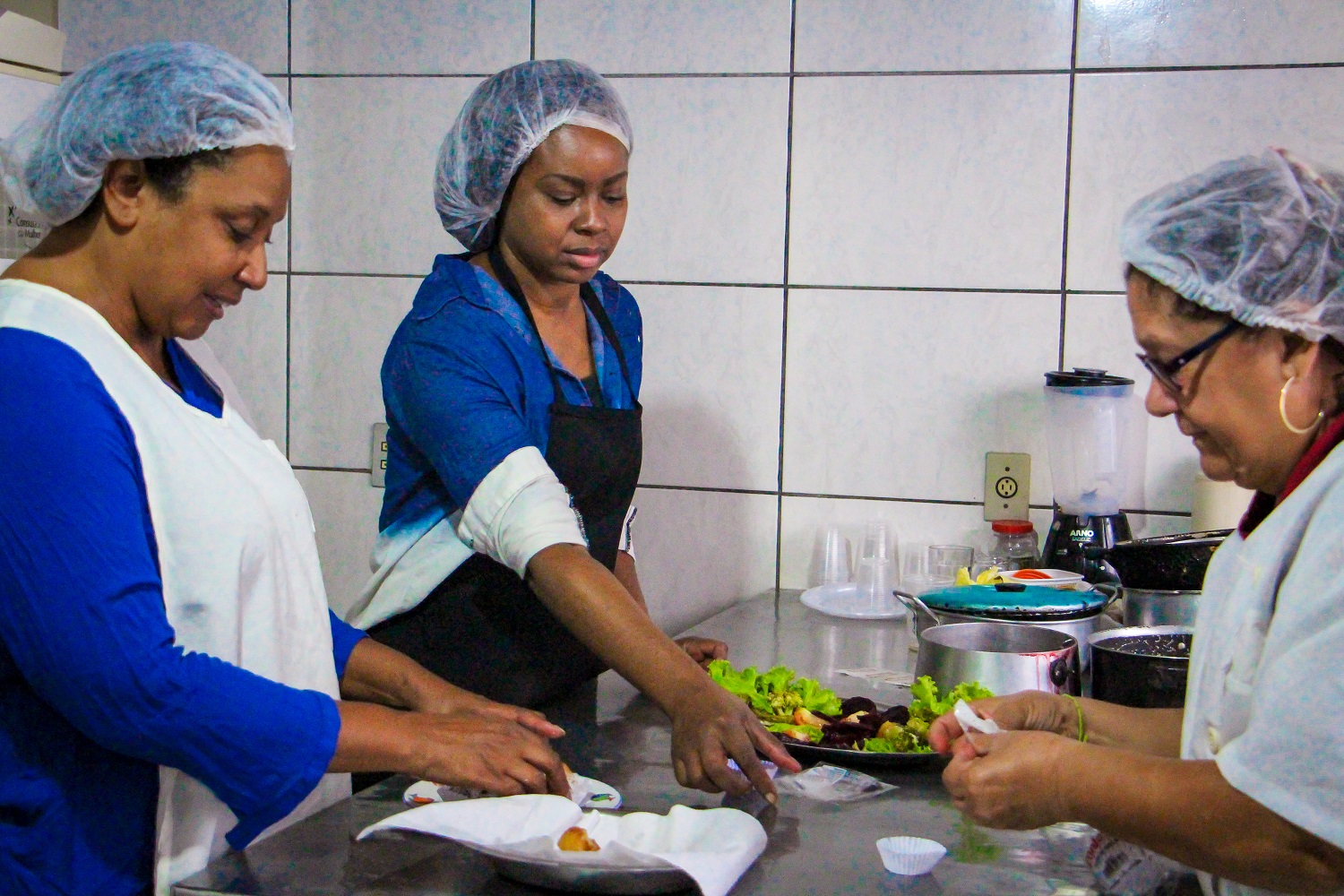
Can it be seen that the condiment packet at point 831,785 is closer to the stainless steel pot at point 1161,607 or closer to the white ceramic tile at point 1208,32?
the stainless steel pot at point 1161,607

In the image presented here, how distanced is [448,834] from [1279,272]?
2.88 feet

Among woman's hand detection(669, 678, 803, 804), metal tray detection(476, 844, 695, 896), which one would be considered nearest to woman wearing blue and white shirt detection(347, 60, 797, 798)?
woman's hand detection(669, 678, 803, 804)

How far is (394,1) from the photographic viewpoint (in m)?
2.75

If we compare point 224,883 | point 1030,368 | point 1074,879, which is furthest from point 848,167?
point 224,883

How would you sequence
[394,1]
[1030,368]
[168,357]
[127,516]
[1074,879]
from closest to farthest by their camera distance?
[127,516] < [1074,879] < [168,357] < [1030,368] < [394,1]

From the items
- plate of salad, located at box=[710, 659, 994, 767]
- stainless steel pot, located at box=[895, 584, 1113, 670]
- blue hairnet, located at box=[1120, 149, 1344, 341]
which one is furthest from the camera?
stainless steel pot, located at box=[895, 584, 1113, 670]

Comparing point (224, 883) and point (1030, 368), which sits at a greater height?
point (1030, 368)

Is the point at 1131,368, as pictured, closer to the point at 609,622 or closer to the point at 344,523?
the point at 609,622

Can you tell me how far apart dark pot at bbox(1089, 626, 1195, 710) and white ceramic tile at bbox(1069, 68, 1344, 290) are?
1.07 metres

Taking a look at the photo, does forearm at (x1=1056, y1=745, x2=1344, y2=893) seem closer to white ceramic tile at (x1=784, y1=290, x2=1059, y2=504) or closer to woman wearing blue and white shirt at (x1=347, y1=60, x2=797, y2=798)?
woman wearing blue and white shirt at (x1=347, y1=60, x2=797, y2=798)

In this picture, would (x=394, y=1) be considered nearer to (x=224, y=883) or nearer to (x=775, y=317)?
(x=775, y=317)

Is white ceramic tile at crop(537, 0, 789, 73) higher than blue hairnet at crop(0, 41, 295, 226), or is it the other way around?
white ceramic tile at crop(537, 0, 789, 73)

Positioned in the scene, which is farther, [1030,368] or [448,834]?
[1030,368]

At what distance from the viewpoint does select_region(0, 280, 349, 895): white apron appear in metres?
1.16
